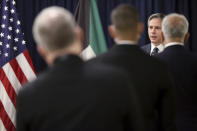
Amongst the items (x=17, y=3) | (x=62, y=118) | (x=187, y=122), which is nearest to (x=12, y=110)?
(x=17, y=3)

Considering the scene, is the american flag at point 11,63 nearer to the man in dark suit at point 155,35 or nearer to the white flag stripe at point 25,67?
the white flag stripe at point 25,67

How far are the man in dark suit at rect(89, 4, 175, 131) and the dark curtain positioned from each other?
2822 mm

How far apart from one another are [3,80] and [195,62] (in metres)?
2.57

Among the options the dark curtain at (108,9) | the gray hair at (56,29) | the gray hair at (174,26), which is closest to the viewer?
the gray hair at (56,29)

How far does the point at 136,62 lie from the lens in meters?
1.95

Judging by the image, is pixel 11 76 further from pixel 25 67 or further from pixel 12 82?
pixel 25 67

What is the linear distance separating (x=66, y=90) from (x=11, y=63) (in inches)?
126

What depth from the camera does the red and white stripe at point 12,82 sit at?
14.3 ft

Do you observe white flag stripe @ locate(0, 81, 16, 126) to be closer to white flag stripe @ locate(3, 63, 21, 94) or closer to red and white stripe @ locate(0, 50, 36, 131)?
red and white stripe @ locate(0, 50, 36, 131)

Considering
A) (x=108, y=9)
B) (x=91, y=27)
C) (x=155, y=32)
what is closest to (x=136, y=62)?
(x=155, y=32)

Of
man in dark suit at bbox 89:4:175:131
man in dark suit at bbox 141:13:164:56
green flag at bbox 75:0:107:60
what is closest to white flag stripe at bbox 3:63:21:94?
green flag at bbox 75:0:107:60

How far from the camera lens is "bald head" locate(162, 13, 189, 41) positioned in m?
2.54

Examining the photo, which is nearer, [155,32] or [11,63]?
[155,32]

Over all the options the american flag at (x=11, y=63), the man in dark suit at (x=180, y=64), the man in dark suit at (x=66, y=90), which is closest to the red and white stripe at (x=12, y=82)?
the american flag at (x=11, y=63)
